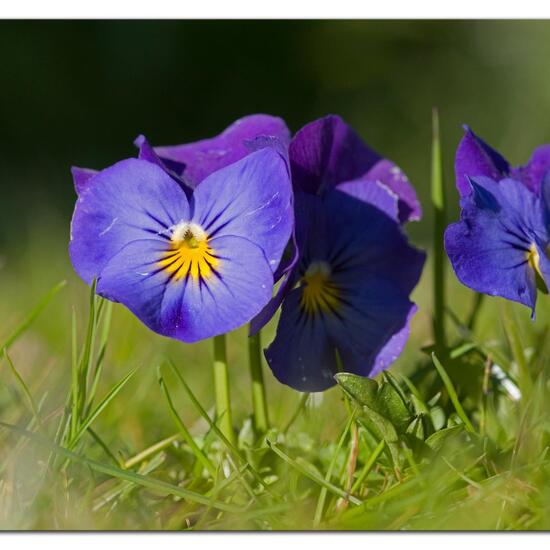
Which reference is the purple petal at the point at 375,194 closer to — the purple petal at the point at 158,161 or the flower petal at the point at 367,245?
the flower petal at the point at 367,245

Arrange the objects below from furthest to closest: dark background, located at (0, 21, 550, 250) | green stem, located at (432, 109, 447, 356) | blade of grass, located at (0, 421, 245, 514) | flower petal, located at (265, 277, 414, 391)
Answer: dark background, located at (0, 21, 550, 250), green stem, located at (432, 109, 447, 356), flower petal, located at (265, 277, 414, 391), blade of grass, located at (0, 421, 245, 514)

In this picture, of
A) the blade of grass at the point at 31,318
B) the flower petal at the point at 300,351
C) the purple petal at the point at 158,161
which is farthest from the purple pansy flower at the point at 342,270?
the blade of grass at the point at 31,318

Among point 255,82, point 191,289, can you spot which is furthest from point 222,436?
point 255,82

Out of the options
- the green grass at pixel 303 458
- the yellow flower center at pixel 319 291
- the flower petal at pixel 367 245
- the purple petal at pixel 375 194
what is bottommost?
the green grass at pixel 303 458

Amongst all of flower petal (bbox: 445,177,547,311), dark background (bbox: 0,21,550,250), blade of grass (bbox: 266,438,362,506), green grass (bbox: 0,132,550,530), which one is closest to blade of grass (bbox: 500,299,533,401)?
green grass (bbox: 0,132,550,530)

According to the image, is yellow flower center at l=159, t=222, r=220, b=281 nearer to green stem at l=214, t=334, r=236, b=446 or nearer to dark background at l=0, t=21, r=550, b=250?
green stem at l=214, t=334, r=236, b=446

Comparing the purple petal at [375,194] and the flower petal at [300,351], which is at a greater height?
the purple petal at [375,194]

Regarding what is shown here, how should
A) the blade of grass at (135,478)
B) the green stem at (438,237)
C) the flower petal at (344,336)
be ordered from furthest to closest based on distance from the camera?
the green stem at (438,237) → the flower petal at (344,336) → the blade of grass at (135,478)
